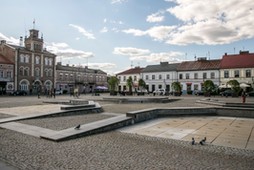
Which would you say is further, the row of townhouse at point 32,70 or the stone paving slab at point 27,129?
the row of townhouse at point 32,70

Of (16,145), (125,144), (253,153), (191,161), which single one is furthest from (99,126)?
(253,153)

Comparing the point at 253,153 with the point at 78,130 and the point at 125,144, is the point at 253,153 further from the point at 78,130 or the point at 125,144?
the point at 78,130

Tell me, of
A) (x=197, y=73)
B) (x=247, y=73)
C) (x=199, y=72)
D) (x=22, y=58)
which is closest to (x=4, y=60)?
(x=22, y=58)

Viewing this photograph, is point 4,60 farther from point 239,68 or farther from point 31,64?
point 239,68

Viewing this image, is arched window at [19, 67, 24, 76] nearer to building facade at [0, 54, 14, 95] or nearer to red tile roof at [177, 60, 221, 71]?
building facade at [0, 54, 14, 95]

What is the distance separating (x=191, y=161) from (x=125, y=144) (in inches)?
95.7

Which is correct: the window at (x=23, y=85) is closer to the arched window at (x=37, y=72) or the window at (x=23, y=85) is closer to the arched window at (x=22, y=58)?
the arched window at (x=37, y=72)

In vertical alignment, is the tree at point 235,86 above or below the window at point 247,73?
below

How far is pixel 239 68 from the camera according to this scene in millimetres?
49719

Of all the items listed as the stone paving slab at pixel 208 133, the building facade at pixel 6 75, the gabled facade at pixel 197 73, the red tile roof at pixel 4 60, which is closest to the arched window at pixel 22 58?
the building facade at pixel 6 75

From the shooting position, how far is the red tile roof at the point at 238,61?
4922 centimetres

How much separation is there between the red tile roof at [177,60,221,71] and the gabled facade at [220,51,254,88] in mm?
1766

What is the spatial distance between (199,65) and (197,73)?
235cm

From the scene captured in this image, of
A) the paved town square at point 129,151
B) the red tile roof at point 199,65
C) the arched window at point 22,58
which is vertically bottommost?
the paved town square at point 129,151
